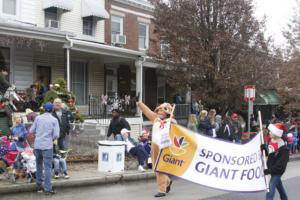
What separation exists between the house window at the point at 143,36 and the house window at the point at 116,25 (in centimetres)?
176

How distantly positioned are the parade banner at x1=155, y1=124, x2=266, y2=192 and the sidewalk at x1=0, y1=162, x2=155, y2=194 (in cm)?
292

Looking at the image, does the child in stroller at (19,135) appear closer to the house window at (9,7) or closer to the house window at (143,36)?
the house window at (9,7)

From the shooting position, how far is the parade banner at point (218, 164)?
8258 millimetres

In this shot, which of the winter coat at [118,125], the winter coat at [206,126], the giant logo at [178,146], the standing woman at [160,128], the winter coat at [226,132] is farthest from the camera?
the winter coat at [226,132]

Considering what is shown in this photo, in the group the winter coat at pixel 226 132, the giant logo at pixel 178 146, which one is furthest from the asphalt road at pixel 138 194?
the winter coat at pixel 226 132

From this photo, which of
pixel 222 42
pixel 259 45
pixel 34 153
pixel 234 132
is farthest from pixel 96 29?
pixel 34 153

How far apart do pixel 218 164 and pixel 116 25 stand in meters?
17.6

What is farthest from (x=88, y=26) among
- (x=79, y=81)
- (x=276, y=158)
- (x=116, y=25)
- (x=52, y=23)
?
(x=276, y=158)

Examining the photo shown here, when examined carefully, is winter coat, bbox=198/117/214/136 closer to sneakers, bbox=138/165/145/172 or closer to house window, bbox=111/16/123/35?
sneakers, bbox=138/165/145/172

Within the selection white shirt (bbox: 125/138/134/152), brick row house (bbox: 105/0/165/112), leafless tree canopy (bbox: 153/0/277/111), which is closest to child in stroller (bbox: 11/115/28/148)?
white shirt (bbox: 125/138/134/152)

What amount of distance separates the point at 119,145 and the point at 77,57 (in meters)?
10.4

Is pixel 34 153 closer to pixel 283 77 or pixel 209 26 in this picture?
pixel 209 26

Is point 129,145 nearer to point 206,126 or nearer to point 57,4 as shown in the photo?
point 206,126

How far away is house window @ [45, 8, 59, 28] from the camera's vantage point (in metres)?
20.6
